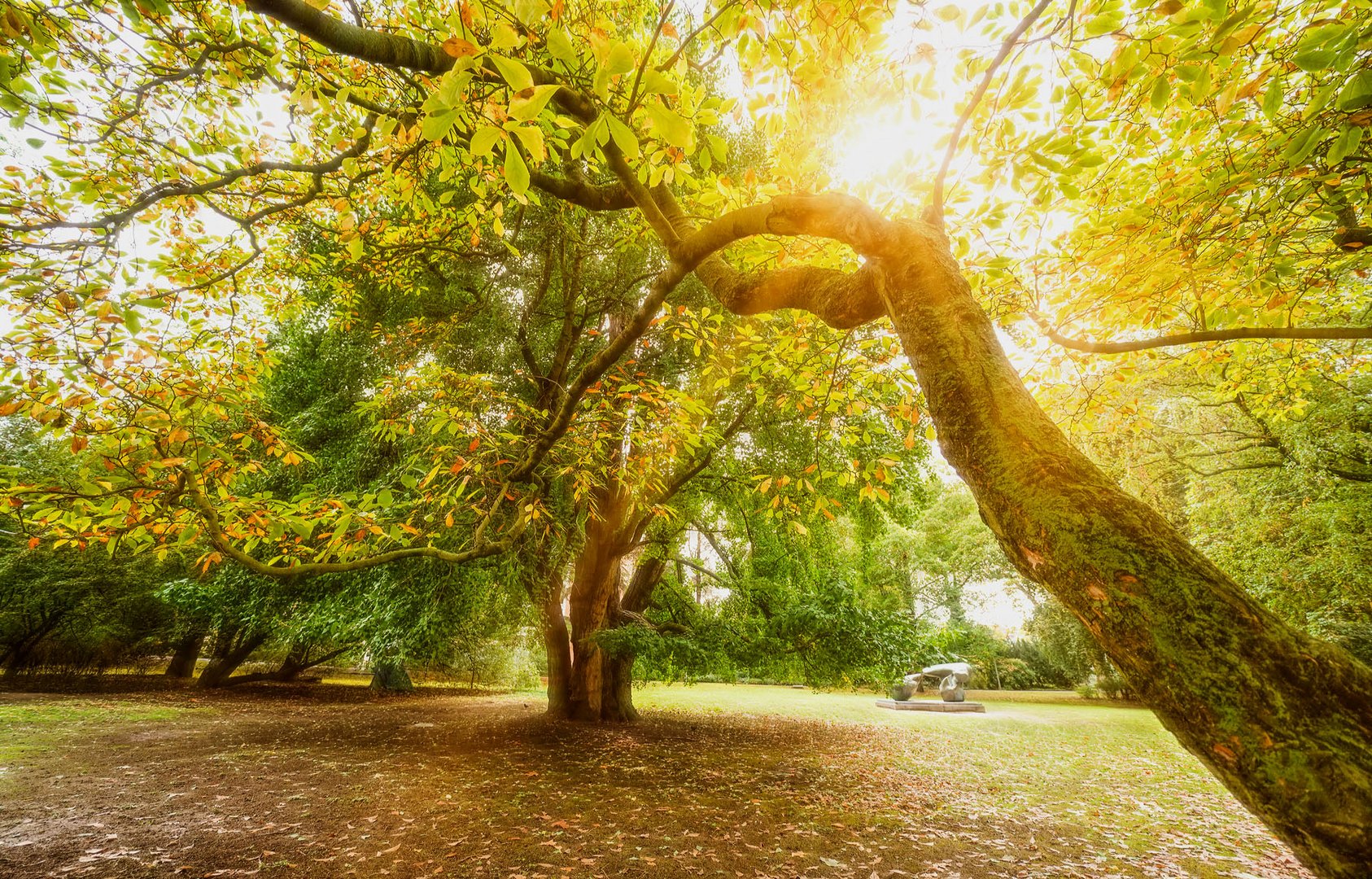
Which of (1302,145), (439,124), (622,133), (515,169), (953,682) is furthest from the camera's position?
(953,682)

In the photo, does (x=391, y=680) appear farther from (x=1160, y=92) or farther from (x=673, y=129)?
(x=1160, y=92)

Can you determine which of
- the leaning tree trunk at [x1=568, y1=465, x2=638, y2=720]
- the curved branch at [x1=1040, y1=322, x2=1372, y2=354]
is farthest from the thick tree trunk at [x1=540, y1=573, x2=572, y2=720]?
the curved branch at [x1=1040, y1=322, x2=1372, y2=354]

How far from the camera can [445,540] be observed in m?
7.29

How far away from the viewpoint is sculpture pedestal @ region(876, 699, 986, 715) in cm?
1727

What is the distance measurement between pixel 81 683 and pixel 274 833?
17.6 metres

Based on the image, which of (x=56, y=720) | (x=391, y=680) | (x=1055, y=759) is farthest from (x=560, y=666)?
(x=391, y=680)

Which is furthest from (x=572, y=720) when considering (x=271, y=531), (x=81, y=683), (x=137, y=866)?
(x=81, y=683)

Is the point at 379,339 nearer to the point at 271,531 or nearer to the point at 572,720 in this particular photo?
the point at 271,531

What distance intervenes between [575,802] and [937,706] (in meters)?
16.5

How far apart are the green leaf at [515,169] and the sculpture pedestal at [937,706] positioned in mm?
20835

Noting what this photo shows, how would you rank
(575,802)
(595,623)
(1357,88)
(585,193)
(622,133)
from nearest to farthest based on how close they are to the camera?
(622,133), (1357,88), (585,193), (575,802), (595,623)

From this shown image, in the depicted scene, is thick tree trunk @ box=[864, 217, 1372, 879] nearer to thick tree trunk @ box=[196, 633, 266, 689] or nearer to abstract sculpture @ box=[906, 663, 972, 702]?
abstract sculpture @ box=[906, 663, 972, 702]

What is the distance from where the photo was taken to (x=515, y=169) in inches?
55.5

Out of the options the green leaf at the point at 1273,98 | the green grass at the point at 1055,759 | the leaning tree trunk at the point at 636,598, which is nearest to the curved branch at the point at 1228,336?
the green leaf at the point at 1273,98
